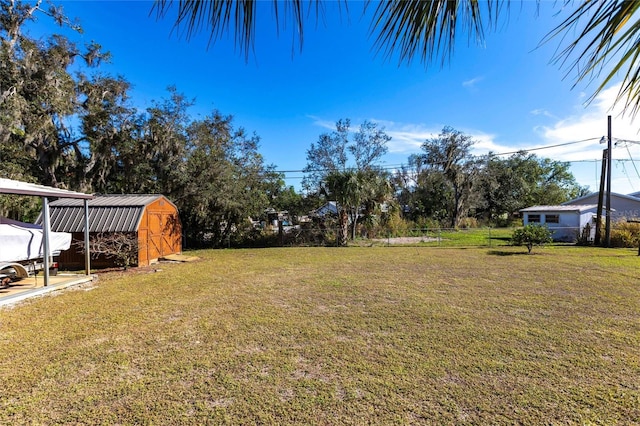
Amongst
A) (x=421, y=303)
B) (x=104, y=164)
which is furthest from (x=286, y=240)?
(x=421, y=303)

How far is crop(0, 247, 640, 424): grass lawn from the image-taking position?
2.47 m

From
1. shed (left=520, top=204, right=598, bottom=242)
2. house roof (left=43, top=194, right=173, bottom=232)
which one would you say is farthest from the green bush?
house roof (left=43, top=194, right=173, bottom=232)

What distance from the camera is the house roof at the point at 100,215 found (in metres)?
9.30

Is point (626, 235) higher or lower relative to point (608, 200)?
lower

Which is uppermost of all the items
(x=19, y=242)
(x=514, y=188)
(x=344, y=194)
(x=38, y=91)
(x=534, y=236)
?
(x=38, y=91)

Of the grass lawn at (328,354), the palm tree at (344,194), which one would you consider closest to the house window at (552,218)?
the palm tree at (344,194)

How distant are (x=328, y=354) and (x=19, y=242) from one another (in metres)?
7.08

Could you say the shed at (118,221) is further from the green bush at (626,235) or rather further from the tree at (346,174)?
the green bush at (626,235)

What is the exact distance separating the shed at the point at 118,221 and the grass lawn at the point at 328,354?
3.09 metres

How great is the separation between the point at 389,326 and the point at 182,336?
303 centimetres

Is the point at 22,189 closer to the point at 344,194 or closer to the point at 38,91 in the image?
the point at 38,91

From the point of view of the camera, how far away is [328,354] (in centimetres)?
345

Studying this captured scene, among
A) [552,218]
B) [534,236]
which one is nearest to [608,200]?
[552,218]

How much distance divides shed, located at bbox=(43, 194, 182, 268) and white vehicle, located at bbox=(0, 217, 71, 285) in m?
2.53
